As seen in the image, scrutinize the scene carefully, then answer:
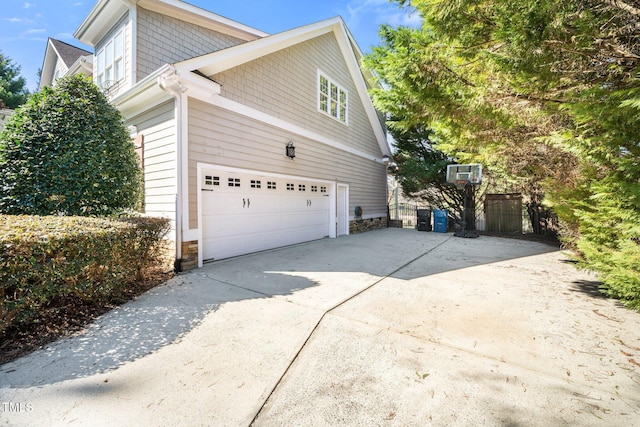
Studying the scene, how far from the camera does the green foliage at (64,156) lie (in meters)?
4.02

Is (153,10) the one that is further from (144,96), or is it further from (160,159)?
(160,159)

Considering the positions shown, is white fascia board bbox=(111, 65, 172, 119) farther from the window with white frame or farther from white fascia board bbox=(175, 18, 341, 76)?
the window with white frame

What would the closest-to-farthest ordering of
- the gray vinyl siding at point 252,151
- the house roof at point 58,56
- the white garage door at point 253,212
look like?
the gray vinyl siding at point 252,151 → the white garage door at point 253,212 → the house roof at point 58,56

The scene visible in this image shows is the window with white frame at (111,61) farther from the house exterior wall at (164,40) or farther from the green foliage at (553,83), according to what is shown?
the green foliage at (553,83)

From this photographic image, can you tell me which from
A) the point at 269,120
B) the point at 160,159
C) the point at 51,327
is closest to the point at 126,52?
the point at 160,159

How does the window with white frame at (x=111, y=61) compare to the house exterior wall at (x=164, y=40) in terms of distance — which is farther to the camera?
the window with white frame at (x=111, y=61)

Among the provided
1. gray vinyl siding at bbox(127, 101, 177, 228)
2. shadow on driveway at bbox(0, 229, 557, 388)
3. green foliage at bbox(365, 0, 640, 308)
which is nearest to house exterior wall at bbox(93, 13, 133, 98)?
gray vinyl siding at bbox(127, 101, 177, 228)

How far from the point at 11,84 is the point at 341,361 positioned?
1022 inches

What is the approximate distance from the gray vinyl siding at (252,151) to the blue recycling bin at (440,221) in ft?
13.2

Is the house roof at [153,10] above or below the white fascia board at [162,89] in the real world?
above

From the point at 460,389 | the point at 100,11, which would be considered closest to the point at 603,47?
the point at 460,389

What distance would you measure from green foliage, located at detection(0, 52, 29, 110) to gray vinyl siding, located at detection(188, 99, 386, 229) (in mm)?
18951

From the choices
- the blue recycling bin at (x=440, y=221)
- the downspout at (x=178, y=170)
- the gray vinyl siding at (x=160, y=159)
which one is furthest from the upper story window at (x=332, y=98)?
the blue recycling bin at (x=440, y=221)

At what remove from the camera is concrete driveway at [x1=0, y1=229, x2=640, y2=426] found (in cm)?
171
